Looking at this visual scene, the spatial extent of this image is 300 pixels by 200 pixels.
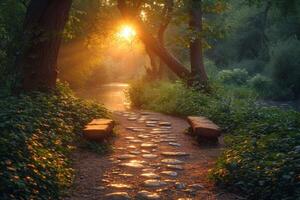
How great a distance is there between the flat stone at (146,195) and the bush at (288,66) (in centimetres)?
2400

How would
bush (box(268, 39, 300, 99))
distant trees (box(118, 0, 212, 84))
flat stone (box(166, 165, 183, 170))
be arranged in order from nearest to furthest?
flat stone (box(166, 165, 183, 170))
distant trees (box(118, 0, 212, 84))
bush (box(268, 39, 300, 99))

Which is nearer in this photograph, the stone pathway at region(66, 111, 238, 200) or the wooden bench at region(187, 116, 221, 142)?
the stone pathway at region(66, 111, 238, 200)

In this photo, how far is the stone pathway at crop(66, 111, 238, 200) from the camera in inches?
235

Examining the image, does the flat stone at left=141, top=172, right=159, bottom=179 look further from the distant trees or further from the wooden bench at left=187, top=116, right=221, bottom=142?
the distant trees

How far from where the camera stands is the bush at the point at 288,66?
27922mm

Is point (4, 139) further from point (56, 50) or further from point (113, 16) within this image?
point (113, 16)

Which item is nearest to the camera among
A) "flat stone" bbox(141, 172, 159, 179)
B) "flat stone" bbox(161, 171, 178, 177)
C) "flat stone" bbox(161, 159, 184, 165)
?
"flat stone" bbox(141, 172, 159, 179)

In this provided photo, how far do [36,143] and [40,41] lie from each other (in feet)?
14.5

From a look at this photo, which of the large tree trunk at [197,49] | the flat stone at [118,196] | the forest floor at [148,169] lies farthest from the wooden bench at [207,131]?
the large tree trunk at [197,49]

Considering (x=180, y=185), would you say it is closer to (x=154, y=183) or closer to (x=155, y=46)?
(x=154, y=183)

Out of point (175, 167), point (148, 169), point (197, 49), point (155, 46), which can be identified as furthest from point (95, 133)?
point (155, 46)

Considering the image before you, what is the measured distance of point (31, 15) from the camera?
1016 cm

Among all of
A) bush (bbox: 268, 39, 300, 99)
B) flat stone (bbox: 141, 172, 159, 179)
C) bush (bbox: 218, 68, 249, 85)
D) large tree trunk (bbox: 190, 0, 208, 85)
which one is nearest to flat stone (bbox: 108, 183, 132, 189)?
flat stone (bbox: 141, 172, 159, 179)

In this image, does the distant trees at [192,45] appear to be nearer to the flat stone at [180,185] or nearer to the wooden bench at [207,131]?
the wooden bench at [207,131]
